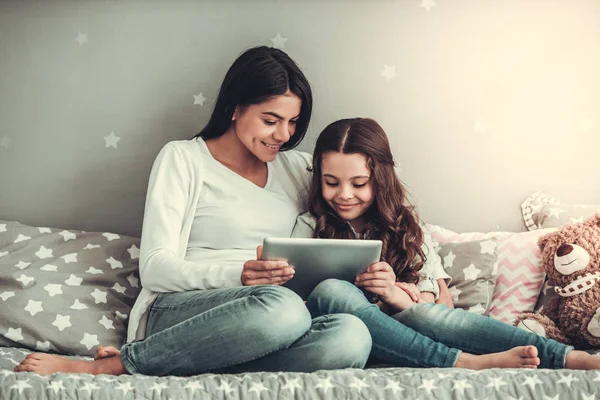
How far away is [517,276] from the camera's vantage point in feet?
6.37

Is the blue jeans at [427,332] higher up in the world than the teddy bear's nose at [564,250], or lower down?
lower down

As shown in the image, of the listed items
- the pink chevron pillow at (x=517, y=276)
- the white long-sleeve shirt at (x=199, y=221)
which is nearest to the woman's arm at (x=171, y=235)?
the white long-sleeve shirt at (x=199, y=221)

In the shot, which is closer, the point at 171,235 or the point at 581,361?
the point at 581,361

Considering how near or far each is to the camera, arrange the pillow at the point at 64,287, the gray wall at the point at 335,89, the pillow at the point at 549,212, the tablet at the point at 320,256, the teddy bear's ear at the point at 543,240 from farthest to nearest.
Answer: the gray wall at the point at 335,89 < the pillow at the point at 549,212 < the teddy bear's ear at the point at 543,240 < the pillow at the point at 64,287 < the tablet at the point at 320,256

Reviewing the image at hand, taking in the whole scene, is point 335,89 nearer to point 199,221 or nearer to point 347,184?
point 347,184

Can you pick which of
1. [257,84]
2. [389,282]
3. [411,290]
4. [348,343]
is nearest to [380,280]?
[389,282]

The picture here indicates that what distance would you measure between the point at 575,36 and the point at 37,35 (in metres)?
1.60

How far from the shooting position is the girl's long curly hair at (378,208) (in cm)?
182

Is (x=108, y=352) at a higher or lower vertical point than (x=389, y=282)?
lower

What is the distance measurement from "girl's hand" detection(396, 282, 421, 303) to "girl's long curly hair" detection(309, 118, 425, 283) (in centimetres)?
5

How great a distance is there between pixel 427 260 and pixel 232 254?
1.64ft

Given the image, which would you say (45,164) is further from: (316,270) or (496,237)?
(496,237)

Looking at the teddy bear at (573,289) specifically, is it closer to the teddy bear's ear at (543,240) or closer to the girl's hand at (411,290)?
the teddy bear's ear at (543,240)

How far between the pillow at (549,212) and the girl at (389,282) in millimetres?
401
